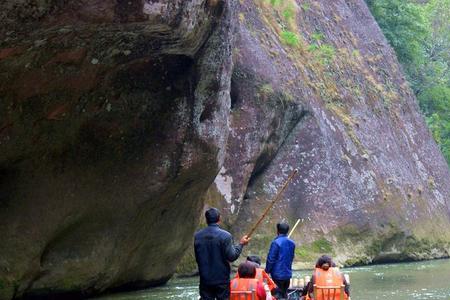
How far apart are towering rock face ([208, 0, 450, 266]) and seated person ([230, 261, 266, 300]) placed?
1262cm

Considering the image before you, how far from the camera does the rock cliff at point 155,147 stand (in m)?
12.8

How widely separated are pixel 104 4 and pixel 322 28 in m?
23.2

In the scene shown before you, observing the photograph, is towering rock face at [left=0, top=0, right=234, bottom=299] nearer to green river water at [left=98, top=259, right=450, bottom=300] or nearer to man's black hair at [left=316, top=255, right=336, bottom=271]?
green river water at [left=98, top=259, right=450, bottom=300]

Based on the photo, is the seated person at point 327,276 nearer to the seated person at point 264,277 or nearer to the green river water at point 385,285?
the seated person at point 264,277

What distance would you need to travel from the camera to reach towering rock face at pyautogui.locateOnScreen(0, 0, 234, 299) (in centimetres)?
1272

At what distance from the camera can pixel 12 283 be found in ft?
49.0

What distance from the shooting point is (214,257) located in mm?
9648

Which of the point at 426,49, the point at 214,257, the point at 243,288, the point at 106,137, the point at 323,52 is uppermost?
the point at 214,257

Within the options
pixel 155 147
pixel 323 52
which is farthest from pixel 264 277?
pixel 323 52

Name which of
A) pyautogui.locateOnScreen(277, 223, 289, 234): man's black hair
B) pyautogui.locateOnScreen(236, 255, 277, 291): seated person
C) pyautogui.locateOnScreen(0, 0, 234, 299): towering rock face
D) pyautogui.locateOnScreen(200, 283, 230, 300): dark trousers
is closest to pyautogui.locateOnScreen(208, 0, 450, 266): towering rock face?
pyautogui.locateOnScreen(0, 0, 234, 299): towering rock face

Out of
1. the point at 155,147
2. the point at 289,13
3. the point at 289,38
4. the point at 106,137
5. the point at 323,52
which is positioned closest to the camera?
the point at 106,137

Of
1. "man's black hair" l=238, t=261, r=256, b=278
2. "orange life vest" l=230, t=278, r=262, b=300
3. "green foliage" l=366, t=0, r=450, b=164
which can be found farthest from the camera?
"green foliage" l=366, t=0, r=450, b=164

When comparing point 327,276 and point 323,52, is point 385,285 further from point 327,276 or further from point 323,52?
point 323,52

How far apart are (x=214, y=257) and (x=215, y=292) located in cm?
41
